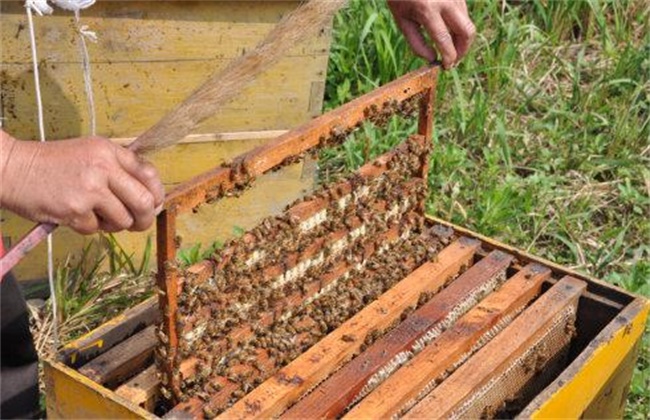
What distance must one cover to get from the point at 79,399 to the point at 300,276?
1.99 ft

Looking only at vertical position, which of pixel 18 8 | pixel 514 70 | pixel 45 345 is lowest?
pixel 45 345

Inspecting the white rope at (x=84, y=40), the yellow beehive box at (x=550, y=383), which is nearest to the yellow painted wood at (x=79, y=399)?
the yellow beehive box at (x=550, y=383)

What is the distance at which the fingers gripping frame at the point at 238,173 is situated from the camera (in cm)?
206

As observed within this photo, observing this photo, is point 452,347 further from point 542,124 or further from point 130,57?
point 542,124

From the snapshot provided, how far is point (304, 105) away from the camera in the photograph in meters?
3.66

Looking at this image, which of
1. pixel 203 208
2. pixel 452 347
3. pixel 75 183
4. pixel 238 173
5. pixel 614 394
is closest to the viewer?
pixel 75 183

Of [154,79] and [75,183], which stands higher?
[75,183]

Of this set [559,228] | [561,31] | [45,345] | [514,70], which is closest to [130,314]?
[45,345]

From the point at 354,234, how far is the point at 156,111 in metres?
1.03

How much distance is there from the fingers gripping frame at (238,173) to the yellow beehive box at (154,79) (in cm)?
96

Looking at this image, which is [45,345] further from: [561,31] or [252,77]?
[561,31]

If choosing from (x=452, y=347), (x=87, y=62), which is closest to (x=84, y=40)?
(x=87, y=62)

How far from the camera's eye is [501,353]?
2.49m

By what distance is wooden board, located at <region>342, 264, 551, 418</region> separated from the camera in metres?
2.28
